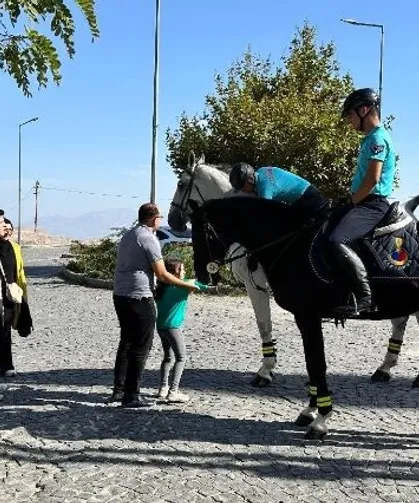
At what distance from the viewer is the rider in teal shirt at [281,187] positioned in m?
6.00

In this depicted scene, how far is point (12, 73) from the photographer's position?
3.59m

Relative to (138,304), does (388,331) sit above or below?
below

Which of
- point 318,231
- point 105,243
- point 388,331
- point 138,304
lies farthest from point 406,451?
point 105,243

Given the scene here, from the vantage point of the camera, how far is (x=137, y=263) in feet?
21.7

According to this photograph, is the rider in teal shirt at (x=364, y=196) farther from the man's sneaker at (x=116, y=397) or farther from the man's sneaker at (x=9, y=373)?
the man's sneaker at (x=9, y=373)

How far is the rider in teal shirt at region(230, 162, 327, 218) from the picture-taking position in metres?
6.00

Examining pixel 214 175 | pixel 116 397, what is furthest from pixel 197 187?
pixel 116 397

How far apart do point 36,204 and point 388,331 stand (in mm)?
65148

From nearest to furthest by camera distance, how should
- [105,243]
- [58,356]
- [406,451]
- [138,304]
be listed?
[406,451], [138,304], [58,356], [105,243]

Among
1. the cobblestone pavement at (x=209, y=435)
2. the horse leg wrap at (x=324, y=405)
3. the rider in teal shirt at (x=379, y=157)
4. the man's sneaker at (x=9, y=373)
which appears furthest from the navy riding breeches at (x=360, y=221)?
the man's sneaker at (x=9, y=373)

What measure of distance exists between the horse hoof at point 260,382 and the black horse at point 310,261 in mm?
1558

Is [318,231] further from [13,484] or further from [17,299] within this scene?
[17,299]

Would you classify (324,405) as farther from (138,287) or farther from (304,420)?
(138,287)

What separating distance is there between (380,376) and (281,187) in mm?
3003
